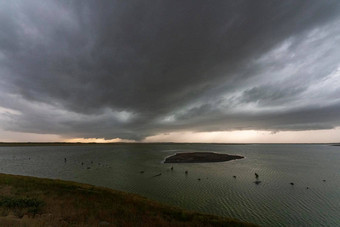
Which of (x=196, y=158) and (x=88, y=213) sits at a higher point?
(x=88, y=213)

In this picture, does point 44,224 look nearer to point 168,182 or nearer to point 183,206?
point 183,206

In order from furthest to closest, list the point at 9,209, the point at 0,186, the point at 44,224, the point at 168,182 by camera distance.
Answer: the point at 168,182 → the point at 0,186 → the point at 9,209 → the point at 44,224

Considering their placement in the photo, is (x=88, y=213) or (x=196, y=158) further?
(x=196, y=158)

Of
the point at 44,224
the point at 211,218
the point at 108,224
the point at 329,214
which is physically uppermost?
the point at 44,224

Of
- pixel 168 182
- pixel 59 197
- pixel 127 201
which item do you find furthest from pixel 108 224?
pixel 168 182

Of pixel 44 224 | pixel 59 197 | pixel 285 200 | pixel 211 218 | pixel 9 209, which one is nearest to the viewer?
pixel 44 224

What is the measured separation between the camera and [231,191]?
28578mm

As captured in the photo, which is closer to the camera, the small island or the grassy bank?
the grassy bank

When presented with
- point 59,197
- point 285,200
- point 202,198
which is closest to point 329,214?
point 285,200

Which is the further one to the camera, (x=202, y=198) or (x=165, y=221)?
(x=202, y=198)

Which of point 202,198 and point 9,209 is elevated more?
point 9,209

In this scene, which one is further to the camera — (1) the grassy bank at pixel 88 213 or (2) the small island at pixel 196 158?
(2) the small island at pixel 196 158

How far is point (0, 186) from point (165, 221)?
1078 inches

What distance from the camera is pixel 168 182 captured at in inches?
1358
